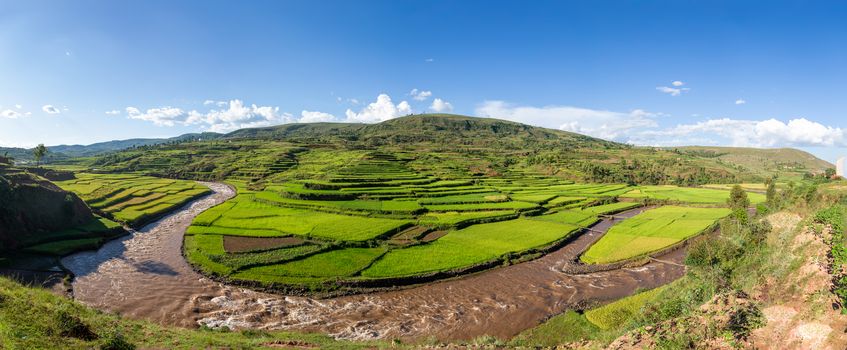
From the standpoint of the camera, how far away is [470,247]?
47156 millimetres

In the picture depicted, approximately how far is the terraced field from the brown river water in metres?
19.5

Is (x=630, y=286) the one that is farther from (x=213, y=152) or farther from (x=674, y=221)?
(x=213, y=152)

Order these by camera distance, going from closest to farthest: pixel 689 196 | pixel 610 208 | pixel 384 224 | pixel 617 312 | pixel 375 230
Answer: pixel 617 312
pixel 375 230
pixel 384 224
pixel 610 208
pixel 689 196

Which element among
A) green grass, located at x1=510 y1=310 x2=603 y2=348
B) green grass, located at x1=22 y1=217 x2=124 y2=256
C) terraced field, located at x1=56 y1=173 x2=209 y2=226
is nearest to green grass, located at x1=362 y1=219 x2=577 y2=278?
green grass, located at x1=510 y1=310 x2=603 y2=348

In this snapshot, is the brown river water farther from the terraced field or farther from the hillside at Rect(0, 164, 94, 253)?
the terraced field

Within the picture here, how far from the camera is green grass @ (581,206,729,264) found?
46.5m

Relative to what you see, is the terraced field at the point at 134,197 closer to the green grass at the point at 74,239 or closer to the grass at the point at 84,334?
the green grass at the point at 74,239

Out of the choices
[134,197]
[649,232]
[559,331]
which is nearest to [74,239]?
[134,197]

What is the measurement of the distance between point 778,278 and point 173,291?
4519cm

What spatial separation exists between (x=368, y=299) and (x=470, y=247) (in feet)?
59.4

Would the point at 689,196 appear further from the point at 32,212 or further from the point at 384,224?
the point at 32,212

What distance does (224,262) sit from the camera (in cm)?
3928

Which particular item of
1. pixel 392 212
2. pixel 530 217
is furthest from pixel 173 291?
pixel 530 217

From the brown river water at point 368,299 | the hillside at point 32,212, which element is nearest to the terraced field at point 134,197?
the hillside at point 32,212
